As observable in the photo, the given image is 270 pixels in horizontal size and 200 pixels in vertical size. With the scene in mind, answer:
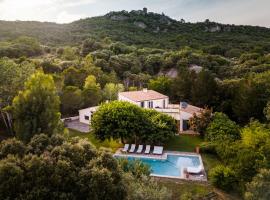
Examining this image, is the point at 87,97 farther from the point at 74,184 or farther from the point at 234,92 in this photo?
the point at 74,184

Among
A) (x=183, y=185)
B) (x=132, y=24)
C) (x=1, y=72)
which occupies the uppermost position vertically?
(x=132, y=24)

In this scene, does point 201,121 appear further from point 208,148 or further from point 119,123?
point 119,123

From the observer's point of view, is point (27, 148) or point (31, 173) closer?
point (31, 173)

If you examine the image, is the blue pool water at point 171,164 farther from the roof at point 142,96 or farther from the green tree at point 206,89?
the green tree at point 206,89

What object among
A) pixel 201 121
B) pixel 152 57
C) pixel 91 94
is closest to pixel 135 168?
pixel 201 121

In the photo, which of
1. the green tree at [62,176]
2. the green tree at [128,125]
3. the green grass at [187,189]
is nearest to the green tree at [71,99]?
the green tree at [128,125]

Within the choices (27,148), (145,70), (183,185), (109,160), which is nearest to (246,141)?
(183,185)
